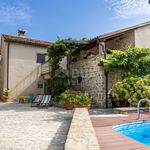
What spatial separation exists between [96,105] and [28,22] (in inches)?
565

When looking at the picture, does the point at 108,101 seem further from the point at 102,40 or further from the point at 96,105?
the point at 102,40

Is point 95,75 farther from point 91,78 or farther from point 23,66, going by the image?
point 23,66

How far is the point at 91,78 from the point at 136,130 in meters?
8.50

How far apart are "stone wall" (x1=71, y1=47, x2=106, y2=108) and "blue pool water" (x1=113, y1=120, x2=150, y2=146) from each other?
21.2ft

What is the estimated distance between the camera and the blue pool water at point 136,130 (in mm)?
6484

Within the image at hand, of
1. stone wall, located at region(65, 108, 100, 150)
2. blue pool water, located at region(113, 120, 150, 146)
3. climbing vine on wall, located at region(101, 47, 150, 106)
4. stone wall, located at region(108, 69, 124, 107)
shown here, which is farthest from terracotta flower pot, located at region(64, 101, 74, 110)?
stone wall, located at region(65, 108, 100, 150)

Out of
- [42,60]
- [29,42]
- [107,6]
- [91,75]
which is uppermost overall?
[107,6]

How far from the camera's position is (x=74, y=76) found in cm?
1717

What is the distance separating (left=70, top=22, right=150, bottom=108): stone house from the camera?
14.2 metres

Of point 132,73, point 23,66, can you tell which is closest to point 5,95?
point 23,66

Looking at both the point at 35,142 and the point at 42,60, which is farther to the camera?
the point at 42,60

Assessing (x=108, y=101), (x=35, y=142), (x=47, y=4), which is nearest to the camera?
(x=35, y=142)

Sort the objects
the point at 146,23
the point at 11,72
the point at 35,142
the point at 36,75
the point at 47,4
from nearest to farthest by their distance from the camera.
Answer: the point at 35,142, the point at 47,4, the point at 146,23, the point at 11,72, the point at 36,75

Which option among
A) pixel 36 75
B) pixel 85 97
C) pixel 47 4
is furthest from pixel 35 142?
pixel 36 75
